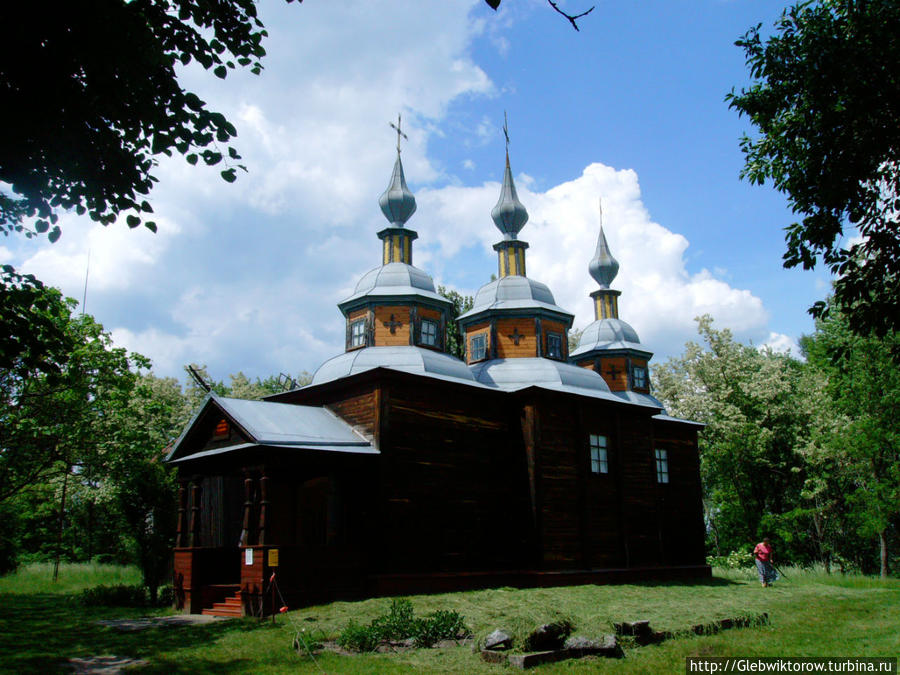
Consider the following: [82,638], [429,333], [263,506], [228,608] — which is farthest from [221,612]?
[429,333]

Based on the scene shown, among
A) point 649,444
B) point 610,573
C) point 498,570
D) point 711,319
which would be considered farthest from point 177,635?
point 711,319

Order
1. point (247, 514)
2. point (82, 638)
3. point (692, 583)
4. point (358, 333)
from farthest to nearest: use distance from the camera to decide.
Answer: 1. point (358, 333)
2. point (692, 583)
3. point (247, 514)
4. point (82, 638)

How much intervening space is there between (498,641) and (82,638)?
25.6 ft

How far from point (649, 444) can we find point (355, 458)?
430 inches

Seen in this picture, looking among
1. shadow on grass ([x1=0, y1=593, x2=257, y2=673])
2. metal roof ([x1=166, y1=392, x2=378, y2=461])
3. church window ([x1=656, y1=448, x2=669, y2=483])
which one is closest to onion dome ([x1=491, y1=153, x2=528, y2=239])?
church window ([x1=656, y1=448, x2=669, y2=483])

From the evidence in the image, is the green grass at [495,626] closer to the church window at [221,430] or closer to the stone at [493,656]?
the stone at [493,656]

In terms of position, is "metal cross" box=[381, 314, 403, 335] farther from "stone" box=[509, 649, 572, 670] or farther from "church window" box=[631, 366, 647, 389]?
"stone" box=[509, 649, 572, 670]

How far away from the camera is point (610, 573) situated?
20625 millimetres

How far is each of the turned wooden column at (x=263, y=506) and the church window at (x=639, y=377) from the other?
751 inches

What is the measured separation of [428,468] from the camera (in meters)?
18.4

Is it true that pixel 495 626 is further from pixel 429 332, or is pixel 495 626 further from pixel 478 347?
pixel 478 347

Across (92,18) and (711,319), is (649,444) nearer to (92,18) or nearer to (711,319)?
(711,319)

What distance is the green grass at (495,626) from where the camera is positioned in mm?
9477

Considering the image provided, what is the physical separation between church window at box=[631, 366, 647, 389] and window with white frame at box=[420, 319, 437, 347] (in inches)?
→ 440
